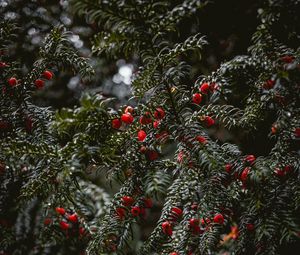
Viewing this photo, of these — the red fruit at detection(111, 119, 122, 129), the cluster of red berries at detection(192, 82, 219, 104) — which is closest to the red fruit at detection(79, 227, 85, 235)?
the red fruit at detection(111, 119, 122, 129)

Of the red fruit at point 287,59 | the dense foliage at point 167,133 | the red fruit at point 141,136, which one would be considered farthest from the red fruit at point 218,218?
the red fruit at point 287,59

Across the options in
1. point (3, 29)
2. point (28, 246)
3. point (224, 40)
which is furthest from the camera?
point (224, 40)

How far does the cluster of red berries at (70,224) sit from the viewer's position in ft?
6.04

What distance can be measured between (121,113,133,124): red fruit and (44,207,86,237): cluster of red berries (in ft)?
2.97

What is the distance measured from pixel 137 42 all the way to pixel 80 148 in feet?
1.16

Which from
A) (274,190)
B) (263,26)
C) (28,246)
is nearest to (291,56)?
(263,26)

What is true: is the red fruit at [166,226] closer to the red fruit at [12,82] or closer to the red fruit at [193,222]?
the red fruit at [193,222]

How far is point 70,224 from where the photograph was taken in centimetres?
211

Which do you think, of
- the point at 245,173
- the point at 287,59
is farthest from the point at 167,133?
the point at 287,59

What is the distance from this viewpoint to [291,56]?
105 centimetres

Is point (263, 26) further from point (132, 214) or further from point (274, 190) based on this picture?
point (132, 214)

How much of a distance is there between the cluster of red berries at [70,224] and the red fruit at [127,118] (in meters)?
0.91

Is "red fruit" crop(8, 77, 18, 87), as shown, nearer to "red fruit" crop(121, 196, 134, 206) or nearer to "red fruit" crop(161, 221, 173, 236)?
"red fruit" crop(121, 196, 134, 206)

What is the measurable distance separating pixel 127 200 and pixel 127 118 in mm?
291
